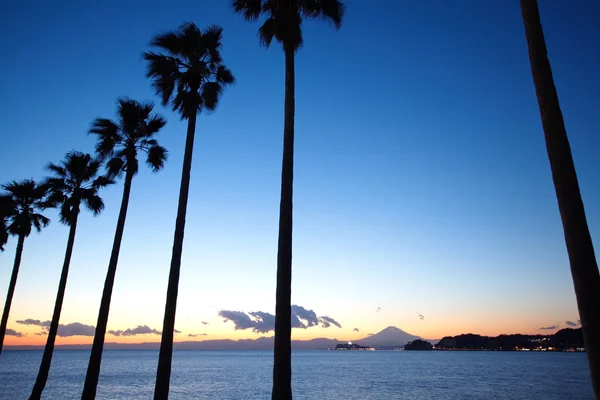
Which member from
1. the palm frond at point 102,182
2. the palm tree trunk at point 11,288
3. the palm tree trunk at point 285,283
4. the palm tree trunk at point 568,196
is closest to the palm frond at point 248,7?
the palm tree trunk at point 285,283

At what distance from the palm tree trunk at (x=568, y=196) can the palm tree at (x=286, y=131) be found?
5206 mm

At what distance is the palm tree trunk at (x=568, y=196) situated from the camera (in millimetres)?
5645

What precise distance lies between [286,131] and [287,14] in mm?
4146

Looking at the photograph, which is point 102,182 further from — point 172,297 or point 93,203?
point 172,297

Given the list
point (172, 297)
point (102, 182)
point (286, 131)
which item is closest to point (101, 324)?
point (172, 297)

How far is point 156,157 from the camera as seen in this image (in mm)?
20750

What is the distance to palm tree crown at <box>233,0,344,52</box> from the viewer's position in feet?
43.2

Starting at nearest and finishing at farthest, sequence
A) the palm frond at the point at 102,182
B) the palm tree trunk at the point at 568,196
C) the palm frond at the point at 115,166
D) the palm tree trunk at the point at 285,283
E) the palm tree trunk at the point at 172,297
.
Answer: the palm tree trunk at the point at 568,196
the palm tree trunk at the point at 285,283
the palm tree trunk at the point at 172,297
the palm frond at the point at 115,166
the palm frond at the point at 102,182

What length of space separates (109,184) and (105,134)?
4630mm

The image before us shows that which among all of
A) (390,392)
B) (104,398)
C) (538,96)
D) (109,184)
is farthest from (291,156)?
(390,392)

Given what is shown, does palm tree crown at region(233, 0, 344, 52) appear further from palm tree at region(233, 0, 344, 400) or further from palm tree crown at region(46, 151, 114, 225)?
palm tree crown at region(46, 151, 114, 225)

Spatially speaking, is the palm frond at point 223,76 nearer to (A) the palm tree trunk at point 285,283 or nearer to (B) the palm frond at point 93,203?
(A) the palm tree trunk at point 285,283

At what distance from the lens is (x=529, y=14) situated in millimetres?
7504

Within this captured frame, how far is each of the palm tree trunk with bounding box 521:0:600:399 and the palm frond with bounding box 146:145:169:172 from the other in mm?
17173
